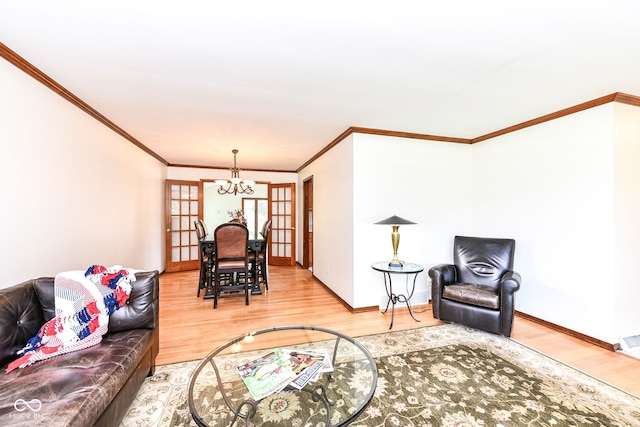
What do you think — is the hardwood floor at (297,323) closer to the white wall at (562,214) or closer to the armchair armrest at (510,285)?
the white wall at (562,214)

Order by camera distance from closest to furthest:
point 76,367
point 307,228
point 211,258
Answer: point 76,367
point 211,258
point 307,228

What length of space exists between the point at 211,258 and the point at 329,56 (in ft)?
11.3

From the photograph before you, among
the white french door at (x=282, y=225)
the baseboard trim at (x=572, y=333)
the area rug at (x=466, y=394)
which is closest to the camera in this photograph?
the area rug at (x=466, y=394)

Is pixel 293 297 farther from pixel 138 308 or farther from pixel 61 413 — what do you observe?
pixel 61 413

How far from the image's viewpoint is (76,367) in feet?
4.53

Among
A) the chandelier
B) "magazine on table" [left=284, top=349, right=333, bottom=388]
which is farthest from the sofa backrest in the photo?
the chandelier

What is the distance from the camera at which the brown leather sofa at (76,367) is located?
1101mm

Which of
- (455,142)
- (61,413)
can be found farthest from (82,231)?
(455,142)

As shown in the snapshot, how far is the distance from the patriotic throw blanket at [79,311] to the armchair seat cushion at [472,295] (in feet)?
10.1

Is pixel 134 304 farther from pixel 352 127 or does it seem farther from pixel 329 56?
pixel 352 127

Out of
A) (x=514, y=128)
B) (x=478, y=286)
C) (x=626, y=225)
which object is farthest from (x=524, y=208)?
(x=478, y=286)

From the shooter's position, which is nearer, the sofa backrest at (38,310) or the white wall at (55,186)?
the sofa backrest at (38,310)

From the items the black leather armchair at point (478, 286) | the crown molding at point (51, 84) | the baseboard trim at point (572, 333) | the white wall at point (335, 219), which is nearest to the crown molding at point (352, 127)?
the crown molding at point (51, 84)

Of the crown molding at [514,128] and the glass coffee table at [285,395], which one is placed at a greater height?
the crown molding at [514,128]
